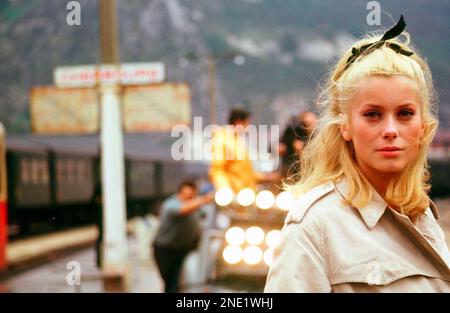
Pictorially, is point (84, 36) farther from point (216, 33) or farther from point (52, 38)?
point (216, 33)

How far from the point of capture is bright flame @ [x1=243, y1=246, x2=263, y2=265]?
3.94 m

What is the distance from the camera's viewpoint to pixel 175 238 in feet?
20.7

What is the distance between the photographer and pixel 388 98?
4.51ft

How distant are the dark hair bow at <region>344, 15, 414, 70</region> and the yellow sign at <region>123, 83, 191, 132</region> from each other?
702 centimetres

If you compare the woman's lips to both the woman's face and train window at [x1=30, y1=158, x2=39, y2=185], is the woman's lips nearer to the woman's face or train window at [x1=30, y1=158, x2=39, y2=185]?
the woman's face

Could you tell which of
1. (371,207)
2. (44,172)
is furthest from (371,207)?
(44,172)

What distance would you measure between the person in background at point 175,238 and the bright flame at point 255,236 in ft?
6.94

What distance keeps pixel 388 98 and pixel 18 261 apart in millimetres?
11426

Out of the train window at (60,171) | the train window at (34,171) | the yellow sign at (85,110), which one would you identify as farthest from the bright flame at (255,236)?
the train window at (60,171)

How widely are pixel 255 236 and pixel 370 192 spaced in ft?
8.84

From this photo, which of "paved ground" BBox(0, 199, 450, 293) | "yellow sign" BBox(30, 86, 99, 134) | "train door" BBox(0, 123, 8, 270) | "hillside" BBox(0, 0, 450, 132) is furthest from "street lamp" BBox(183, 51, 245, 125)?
"hillside" BBox(0, 0, 450, 132)

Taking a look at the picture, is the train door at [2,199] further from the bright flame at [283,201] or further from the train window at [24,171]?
the bright flame at [283,201]
